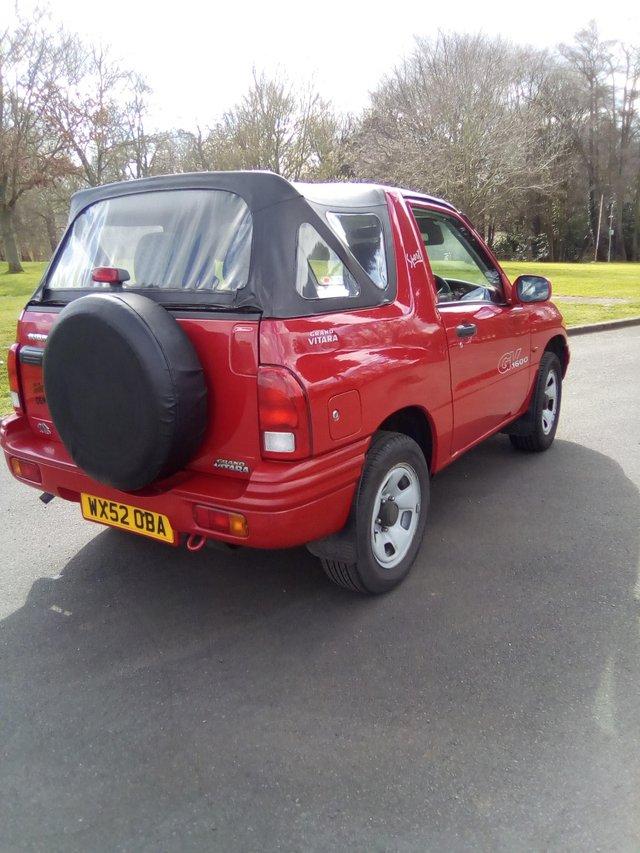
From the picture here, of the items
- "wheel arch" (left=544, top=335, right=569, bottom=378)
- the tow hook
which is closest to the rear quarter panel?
the tow hook

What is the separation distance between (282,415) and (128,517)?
35.2 inches

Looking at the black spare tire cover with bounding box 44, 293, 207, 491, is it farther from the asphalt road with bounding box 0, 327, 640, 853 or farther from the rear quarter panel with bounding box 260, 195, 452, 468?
the asphalt road with bounding box 0, 327, 640, 853

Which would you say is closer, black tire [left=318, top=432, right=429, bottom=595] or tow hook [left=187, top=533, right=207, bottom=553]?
tow hook [left=187, top=533, right=207, bottom=553]

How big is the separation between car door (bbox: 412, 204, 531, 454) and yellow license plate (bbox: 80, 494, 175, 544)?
5.69 ft

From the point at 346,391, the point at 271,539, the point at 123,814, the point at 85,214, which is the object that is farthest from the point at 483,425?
the point at 123,814

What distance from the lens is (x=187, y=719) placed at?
241 cm

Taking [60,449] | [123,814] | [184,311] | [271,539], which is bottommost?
[123,814]

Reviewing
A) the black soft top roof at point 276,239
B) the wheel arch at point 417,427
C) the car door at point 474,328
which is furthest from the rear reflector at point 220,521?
the car door at point 474,328

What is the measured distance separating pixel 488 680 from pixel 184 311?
1.91m

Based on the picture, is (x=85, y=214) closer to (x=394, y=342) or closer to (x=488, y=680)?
(x=394, y=342)

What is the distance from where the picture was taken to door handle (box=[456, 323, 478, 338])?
3.62 metres

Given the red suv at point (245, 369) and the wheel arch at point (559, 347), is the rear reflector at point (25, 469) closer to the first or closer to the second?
the red suv at point (245, 369)

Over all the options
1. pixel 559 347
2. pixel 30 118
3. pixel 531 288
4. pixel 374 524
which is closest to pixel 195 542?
pixel 374 524

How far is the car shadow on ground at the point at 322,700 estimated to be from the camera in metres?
1.99
